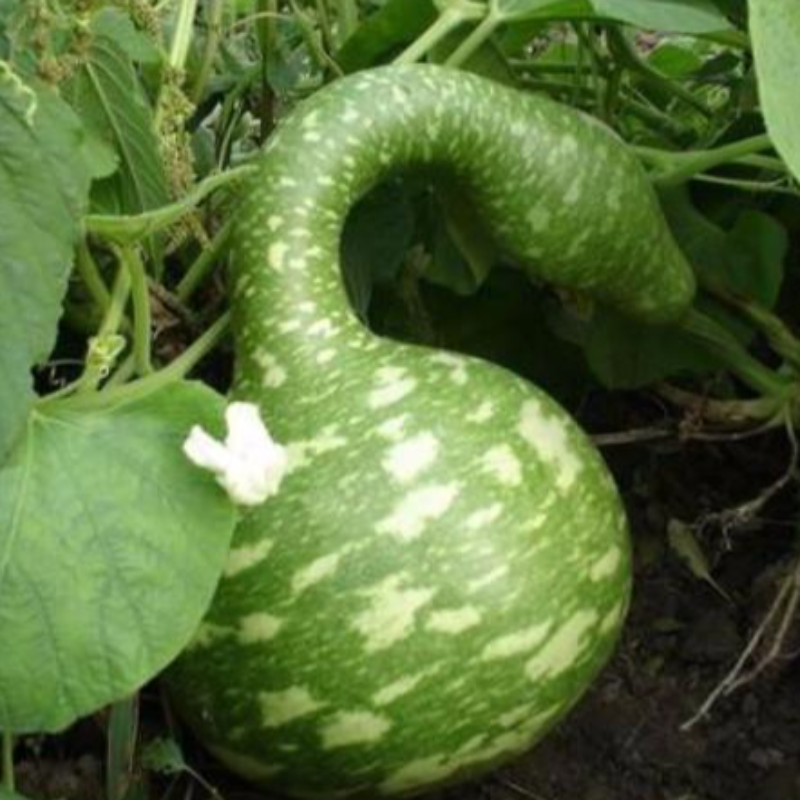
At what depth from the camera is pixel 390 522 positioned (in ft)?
3.84

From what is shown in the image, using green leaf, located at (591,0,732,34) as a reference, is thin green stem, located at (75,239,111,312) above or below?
above

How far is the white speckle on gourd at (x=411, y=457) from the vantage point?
1182 millimetres

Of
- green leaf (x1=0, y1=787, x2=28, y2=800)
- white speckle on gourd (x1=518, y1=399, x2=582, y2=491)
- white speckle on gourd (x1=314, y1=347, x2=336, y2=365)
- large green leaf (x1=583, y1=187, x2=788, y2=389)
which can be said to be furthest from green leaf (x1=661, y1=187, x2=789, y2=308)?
green leaf (x1=0, y1=787, x2=28, y2=800)

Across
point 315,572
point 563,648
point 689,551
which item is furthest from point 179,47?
point 689,551

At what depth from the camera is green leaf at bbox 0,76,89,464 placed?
0.97 metres

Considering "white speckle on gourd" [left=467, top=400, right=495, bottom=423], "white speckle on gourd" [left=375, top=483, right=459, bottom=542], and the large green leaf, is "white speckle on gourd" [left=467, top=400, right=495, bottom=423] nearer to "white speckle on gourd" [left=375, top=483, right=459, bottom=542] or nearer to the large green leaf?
"white speckle on gourd" [left=375, top=483, right=459, bottom=542]

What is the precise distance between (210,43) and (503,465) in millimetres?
429

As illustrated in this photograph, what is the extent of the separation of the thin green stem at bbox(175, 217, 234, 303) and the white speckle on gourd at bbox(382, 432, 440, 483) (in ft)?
0.71

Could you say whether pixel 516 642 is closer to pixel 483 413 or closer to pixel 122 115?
pixel 483 413

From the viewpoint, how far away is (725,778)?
1.50 m

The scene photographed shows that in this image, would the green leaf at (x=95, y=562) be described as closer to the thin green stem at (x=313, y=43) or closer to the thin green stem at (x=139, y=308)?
the thin green stem at (x=139, y=308)

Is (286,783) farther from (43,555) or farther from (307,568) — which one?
(43,555)

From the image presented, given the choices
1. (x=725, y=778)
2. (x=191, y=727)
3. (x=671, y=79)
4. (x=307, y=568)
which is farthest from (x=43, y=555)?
(x=671, y=79)

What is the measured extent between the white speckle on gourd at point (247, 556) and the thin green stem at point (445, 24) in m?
0.39
